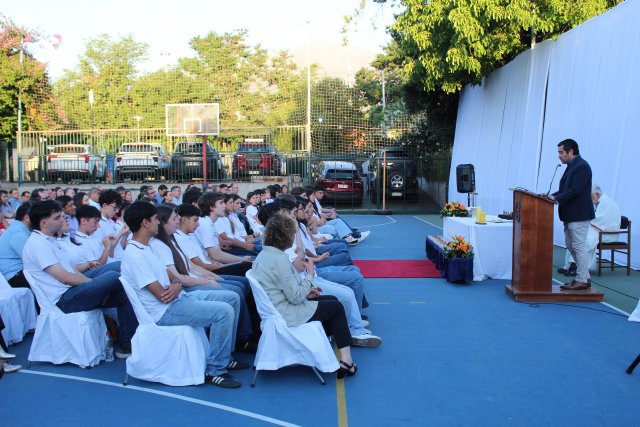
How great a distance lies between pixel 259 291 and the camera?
15.0ft

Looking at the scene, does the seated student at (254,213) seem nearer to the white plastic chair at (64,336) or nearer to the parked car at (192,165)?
the white plastic chair at (64,336)

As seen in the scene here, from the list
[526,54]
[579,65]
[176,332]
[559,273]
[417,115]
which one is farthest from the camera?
[417,115]

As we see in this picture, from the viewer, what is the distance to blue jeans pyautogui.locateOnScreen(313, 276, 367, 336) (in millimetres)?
5371

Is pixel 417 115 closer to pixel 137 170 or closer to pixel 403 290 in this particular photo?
pixel 137 170

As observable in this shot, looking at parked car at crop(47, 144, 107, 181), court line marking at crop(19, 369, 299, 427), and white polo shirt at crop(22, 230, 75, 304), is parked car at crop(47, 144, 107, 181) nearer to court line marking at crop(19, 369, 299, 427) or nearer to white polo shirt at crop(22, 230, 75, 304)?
white polo shirt at crop(22, 230, 75, 304)

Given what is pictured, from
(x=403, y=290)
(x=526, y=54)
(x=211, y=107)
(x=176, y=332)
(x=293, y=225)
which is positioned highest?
(x=526, y=54)

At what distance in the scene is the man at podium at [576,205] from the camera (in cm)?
705

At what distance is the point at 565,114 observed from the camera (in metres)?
12.3

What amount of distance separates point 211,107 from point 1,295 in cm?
1506

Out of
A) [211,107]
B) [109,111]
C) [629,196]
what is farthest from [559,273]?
[109,111]

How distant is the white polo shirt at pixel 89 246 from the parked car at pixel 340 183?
47.7 ft

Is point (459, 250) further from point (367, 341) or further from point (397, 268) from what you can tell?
point (367, 341)

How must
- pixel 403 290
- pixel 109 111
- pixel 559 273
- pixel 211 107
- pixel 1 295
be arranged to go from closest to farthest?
pixel 1 295 → pixel 403 290 → pixel 559 273 → pixel 211 107 → pixel 109 111

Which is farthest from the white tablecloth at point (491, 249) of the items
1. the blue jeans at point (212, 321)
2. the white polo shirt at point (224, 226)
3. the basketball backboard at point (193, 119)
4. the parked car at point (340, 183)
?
the basketball backboard at point (193, 119)
